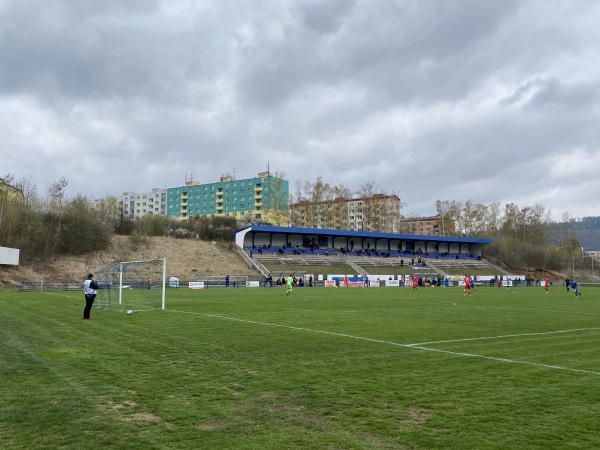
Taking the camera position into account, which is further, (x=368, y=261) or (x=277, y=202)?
(x=277, y=202)

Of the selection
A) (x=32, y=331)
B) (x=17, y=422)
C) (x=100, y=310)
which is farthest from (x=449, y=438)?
(x=100, y=310)

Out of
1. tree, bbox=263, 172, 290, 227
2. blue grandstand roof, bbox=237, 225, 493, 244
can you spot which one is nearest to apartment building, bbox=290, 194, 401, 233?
tree, bbox=263, 172, 290, 227

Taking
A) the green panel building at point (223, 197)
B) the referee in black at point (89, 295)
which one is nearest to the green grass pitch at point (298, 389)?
the referee in black at point (89, 295)

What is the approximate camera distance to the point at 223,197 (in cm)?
15300

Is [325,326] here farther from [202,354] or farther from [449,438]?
[449,438]

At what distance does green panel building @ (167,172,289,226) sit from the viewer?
147 m

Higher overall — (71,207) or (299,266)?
(71,207)

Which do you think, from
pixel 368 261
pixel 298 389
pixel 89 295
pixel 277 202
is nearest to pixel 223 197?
pixel 277 202

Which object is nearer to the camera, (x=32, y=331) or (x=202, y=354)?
(x=202, y=354)

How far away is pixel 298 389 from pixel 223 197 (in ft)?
482

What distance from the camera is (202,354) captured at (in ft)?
39.0

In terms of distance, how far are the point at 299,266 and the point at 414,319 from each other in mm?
57839

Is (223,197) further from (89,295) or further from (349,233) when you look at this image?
(89,295)

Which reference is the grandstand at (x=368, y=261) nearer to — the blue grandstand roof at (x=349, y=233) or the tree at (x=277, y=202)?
the blue grandstand roof at (x=349, y=233)
